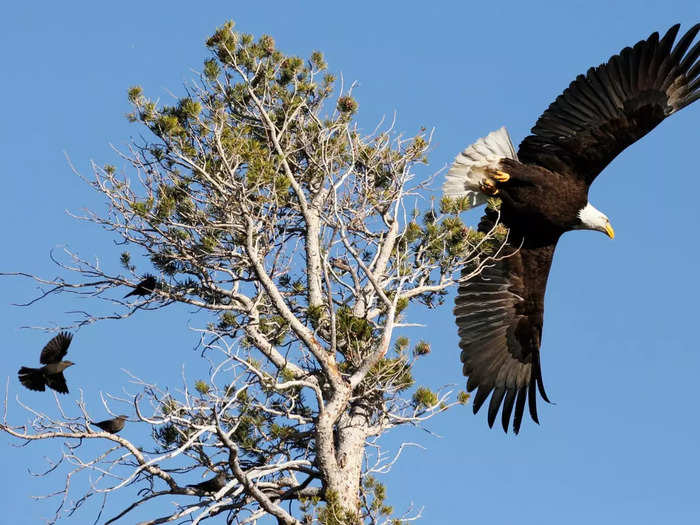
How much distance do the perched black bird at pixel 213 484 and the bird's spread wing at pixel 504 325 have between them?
9.22 feet

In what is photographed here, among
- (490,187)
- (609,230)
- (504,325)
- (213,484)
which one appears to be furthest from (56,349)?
(609,230)

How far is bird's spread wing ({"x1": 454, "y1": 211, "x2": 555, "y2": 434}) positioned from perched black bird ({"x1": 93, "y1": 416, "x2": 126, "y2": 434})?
3.48 meters

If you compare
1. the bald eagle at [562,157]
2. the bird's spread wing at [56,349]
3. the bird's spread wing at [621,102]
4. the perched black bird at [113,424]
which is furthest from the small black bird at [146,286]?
the bird's spread wing at [621,102]

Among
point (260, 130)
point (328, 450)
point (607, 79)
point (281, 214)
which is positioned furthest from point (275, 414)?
point (607, 79)

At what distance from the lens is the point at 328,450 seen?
600 centimetres

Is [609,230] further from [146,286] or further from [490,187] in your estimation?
[146,286]

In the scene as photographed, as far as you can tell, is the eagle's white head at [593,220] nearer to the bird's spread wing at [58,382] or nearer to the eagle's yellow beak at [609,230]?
the eagle's yellow beak at [609,230]

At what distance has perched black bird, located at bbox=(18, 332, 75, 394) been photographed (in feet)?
19.4

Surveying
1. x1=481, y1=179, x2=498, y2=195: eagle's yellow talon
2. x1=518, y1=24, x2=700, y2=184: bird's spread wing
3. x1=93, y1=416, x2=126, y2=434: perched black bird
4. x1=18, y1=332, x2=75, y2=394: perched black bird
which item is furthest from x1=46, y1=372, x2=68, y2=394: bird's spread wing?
x1=518, y1=24, x2=700, y2=184: bird's spread wing

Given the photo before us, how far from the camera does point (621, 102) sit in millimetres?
8070

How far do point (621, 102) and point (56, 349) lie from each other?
4.90 m

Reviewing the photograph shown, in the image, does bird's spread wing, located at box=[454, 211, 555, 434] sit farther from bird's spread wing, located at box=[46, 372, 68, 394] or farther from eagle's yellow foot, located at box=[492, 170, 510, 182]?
bird's spread wing, located at box=[46, 372, 68, 394]

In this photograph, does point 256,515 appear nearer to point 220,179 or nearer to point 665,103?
point 220,179

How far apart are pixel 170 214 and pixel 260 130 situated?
4.19ft
